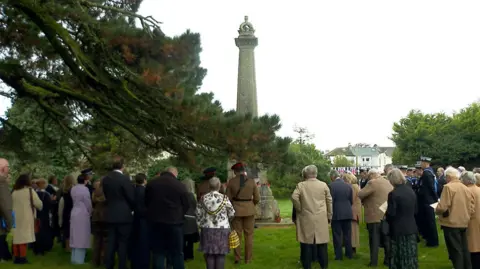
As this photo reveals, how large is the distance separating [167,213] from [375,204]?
3.61 meters

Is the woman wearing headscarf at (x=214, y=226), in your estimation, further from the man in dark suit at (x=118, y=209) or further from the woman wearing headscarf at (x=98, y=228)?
the woman wearing headscarf at (x=98, y=228)

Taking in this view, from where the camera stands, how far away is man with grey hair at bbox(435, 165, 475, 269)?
756 cm

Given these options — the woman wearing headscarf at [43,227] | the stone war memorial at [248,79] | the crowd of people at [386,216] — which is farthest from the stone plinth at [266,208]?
the woman wearing headscarf at [43,227]

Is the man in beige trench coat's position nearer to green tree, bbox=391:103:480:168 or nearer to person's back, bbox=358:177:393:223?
person's back, bbox=358:177:393:223

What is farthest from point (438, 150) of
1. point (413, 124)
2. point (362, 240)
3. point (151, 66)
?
point (151, 66)

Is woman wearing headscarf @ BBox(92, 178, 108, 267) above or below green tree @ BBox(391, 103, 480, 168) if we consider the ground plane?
below

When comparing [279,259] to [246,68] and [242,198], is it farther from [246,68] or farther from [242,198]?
[246,68]

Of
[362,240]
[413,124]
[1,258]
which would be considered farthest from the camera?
[413,124]

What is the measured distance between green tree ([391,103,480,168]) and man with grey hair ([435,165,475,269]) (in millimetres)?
36434

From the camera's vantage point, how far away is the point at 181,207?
732cm

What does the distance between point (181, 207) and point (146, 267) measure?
140cm

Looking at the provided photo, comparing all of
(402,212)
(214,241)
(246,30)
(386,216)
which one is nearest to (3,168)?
(214,241)

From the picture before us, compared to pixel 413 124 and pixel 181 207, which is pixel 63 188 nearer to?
pixel 181 207

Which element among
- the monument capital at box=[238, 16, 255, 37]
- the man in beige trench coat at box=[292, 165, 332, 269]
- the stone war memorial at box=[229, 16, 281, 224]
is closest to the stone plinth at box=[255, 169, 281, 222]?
the stone war memorial at box=[229, 16, 281, 224]
